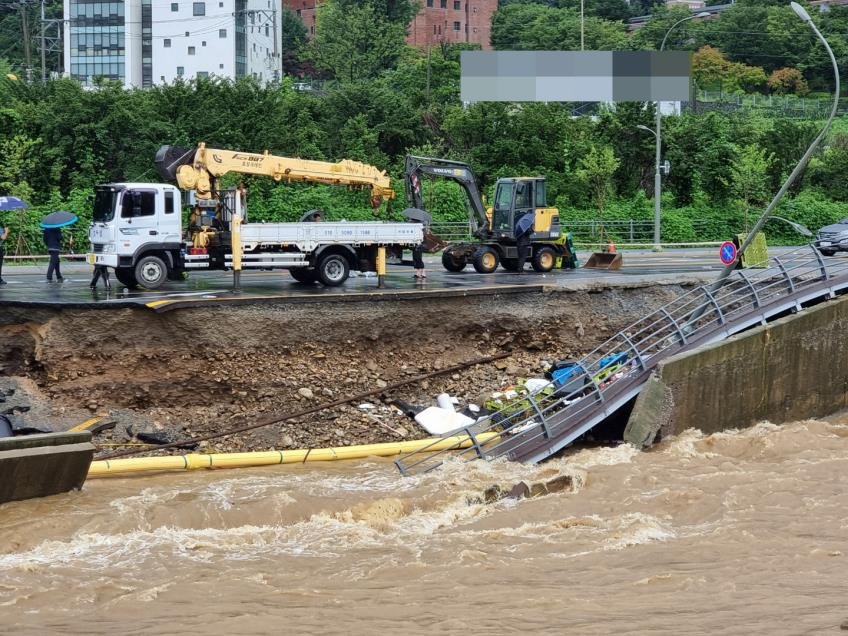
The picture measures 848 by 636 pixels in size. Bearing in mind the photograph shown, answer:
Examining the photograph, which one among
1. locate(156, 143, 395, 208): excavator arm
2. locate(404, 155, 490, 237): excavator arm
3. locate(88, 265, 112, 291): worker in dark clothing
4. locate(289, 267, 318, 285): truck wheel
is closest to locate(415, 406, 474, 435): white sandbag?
locate(289, 267, 318, 285): truck wheel

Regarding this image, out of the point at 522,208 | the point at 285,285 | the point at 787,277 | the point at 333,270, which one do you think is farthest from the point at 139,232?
the point at 787,277

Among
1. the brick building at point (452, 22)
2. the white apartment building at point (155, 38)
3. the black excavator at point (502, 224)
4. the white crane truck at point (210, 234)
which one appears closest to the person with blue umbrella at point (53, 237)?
the white crane truck at point (210, 234)

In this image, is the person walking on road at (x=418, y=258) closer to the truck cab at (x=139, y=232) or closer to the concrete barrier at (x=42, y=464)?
the truck cab at (x=139, y=232)

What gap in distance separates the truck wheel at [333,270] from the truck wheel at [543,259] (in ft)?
23.9

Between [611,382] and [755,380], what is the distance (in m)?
2.62

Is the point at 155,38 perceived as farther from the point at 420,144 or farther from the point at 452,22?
the point at 420,144

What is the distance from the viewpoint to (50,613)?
11.7 metres

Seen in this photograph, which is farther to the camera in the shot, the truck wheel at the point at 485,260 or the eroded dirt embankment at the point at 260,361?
the truck wheel at the point at 485,260

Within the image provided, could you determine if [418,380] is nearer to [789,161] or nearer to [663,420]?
[663,420]

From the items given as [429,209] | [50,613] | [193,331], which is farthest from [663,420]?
[429,209]

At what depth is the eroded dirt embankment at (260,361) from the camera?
20.0 metres

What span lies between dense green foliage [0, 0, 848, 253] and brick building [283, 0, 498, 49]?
114 ft

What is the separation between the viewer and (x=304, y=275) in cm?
2592

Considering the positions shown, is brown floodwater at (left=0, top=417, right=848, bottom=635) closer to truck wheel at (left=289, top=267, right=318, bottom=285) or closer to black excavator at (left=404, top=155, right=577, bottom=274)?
truck wheel at (left=289, top=267, right=318, bottom=285)
